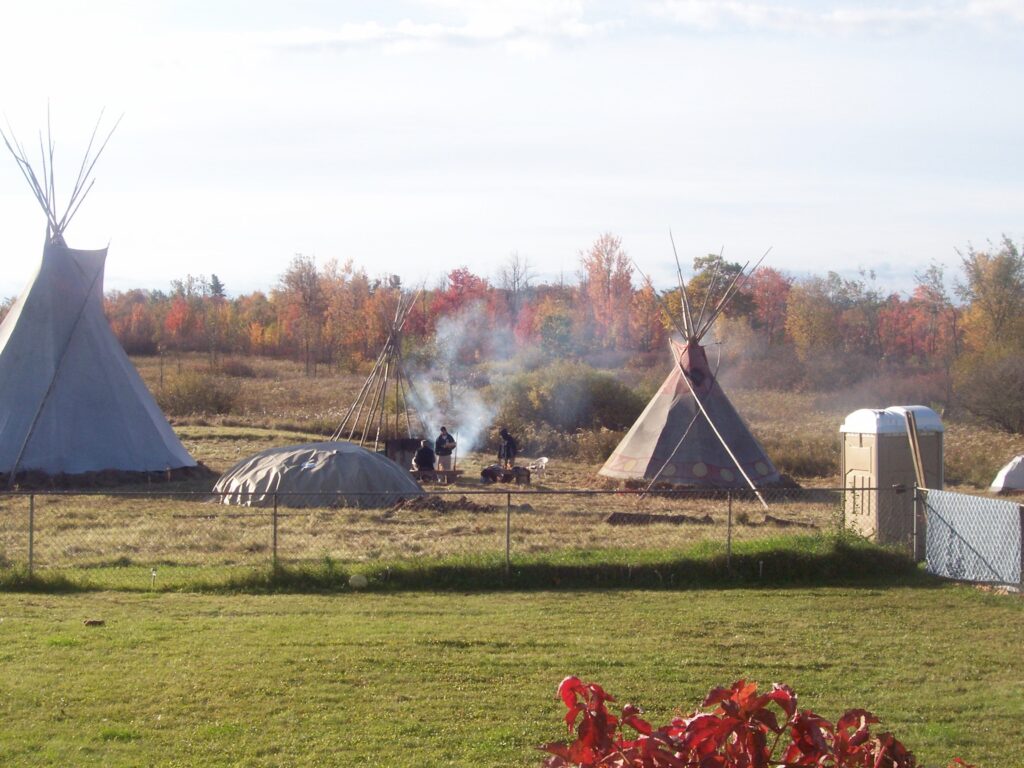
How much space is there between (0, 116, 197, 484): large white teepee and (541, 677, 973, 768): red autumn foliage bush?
2087 centimetres

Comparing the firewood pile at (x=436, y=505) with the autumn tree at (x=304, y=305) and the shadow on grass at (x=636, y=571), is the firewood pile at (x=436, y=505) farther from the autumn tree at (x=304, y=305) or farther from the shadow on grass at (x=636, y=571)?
the autumn tree at (x=304, y=305)

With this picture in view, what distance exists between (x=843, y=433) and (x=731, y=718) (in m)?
11.8

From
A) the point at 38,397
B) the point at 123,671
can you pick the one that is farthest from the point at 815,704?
the point at 38,397

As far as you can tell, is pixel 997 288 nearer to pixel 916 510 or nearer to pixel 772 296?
pixel 772 296

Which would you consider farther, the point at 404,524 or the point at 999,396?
the point at 999,396

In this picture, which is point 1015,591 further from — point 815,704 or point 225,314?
point 225,314

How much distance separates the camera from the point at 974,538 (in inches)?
465

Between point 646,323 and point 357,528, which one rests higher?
point 646,323

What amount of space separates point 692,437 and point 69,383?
1240 centimetres

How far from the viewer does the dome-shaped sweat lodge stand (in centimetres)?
1836

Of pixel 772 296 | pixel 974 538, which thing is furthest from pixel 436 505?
pixel 772 296

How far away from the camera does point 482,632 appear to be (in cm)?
926

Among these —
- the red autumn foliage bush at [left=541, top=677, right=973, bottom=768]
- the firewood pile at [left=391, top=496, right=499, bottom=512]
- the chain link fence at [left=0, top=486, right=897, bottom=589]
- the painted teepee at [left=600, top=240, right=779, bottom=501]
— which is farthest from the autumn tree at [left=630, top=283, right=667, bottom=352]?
the red autumn foliage bush at [left=541, top=677, right=973, bottom=768]

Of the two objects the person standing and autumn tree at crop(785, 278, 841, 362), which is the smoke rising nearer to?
the person standing
